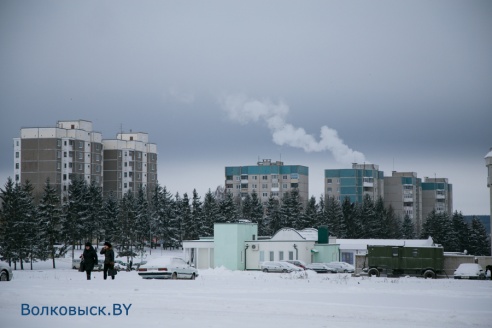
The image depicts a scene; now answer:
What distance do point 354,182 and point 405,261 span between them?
112112 millimetres

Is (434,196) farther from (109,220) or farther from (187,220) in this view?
(109,220)

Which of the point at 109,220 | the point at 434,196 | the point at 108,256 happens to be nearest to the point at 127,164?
the point at 109,220

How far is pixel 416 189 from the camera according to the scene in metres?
174

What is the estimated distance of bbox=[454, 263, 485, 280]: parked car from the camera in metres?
44.4

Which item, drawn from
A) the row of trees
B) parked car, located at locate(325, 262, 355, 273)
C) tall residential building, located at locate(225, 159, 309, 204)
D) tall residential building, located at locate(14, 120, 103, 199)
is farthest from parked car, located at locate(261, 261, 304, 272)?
tall residential building, located at locate(225, 159, 309, 204)

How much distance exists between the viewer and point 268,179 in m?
163

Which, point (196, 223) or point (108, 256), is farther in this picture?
point (196, 223)

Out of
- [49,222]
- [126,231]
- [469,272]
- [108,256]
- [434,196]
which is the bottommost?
[469,272]

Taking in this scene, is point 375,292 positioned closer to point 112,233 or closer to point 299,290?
point 299,290

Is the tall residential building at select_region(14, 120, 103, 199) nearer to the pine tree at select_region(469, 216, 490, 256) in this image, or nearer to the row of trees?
the row of trees

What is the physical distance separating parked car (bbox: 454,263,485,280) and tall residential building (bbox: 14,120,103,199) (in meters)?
90.9

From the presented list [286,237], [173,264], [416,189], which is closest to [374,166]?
[416,189]

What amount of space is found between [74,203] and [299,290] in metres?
62.8

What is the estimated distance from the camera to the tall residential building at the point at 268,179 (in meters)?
161
